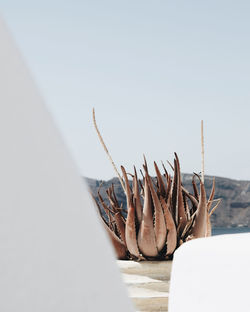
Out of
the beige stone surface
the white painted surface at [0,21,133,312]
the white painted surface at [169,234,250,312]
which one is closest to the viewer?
the white painted surface at [0,21,133,312]

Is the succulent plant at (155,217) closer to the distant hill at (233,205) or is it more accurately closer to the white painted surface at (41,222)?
the white painted surface at (41,222)

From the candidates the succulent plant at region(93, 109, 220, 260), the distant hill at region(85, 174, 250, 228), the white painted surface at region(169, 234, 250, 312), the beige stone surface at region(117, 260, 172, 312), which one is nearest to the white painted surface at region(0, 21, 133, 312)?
the white painted surface at region(169, 234, 250, 312)

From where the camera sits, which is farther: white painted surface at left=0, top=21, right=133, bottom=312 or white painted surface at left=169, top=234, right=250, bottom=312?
white painted surface at left=169, top=234, right=250, bottom=312

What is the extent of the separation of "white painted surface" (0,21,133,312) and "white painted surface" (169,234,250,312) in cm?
66

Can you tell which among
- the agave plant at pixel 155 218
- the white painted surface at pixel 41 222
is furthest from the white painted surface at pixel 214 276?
the white painted surface at pixel 41 222

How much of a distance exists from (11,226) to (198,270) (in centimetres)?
72

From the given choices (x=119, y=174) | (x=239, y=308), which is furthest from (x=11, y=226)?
(x=119, y=174)

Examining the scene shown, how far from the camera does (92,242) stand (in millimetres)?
146

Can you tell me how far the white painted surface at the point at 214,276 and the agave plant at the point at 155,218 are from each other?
52 cm

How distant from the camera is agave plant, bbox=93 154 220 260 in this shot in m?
1.38

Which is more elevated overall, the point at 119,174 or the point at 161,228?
the point at 119,174

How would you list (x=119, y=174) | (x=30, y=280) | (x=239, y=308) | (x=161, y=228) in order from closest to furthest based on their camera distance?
(x=30, y=280) → (x=239, y=308) → (x=161, y=228) → (x=119, y=174)

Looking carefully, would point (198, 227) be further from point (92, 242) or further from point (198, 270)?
point (92, 242)

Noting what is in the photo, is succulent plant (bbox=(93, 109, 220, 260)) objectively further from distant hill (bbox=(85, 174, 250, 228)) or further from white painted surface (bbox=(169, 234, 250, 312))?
distant hill (bbox=(85, 174, 250, 228))
